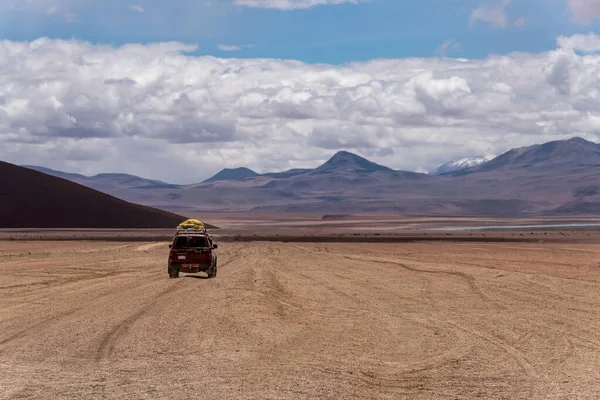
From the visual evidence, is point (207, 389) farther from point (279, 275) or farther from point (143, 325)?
point (279, 275)

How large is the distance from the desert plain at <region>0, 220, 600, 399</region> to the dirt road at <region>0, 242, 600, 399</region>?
0.13 ft

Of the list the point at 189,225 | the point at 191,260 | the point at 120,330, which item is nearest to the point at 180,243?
the point at 191,260

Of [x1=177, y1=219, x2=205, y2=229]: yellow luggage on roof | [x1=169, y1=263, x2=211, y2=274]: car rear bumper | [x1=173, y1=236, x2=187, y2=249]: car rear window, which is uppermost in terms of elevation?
[x1=177, y1=219, x2=205, y2=229]: yellow luggage on roof

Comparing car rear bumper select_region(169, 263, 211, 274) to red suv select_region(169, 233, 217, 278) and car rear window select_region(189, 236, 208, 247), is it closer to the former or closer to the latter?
red suv select_region(169, 233, 217, 278)

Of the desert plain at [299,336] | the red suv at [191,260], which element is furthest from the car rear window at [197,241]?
the desert plain at [299,336]

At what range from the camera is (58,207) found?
119 m

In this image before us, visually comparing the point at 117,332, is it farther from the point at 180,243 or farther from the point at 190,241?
the point at 190,241

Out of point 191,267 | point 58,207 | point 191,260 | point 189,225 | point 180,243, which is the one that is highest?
point 58,207

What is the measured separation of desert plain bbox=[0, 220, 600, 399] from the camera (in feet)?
41.0

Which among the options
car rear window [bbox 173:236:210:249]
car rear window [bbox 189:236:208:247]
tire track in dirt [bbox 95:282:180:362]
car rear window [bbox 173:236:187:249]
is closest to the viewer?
tire track in dirt [bbox 95:282:180:362]

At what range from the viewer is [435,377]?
43.4 feet

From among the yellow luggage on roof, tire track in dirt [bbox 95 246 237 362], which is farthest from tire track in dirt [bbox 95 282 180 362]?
the yellow luggage on roof

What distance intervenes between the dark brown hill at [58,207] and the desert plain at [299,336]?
83.2 meters

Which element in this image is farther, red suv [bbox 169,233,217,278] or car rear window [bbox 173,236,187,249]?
car rear window [bbox 173,236,187,249]
